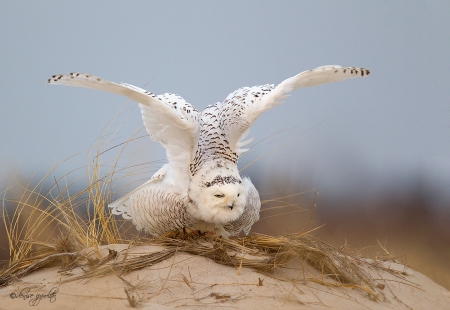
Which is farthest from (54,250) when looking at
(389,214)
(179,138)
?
(389,214)

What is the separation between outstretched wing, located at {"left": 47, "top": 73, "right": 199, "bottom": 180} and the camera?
3033 mm

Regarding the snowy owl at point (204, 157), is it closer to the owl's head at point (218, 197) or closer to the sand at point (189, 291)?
the owl's head at point (218, 197)

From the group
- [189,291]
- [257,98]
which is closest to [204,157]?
[257,98]

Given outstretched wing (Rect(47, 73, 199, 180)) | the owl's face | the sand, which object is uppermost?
outstretched wing (Rect(47, 73, 199, 180))

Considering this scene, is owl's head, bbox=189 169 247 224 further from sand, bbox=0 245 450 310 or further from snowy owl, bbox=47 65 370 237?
sand, bbox=0 245 450 310

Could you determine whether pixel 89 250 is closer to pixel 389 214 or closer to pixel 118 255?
pixel 118 255

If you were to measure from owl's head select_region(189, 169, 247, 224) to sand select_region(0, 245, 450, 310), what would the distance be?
454mm

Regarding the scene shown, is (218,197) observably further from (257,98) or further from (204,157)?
(257,98)

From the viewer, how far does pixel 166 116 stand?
3430 mm

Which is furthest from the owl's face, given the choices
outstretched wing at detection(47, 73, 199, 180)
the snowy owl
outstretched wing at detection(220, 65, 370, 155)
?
outstretched wing at detection(220, 65, 370, 155)

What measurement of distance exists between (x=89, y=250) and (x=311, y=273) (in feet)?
4.97

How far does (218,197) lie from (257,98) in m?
0.86

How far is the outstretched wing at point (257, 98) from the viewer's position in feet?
11.4

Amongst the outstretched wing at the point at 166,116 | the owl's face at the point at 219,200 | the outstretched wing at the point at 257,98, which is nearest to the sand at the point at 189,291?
the owl's face at the point at 219,200
